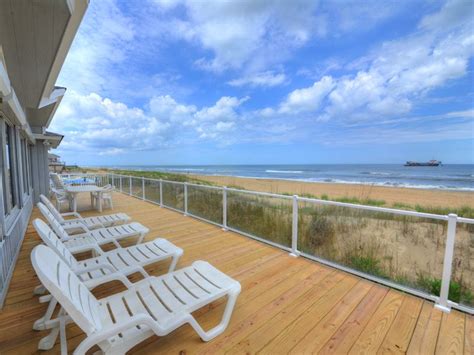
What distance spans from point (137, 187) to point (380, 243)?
834 cm

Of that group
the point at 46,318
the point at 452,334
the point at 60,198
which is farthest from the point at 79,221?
the point at 452,334

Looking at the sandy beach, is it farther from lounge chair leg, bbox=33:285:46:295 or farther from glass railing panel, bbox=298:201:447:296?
lounge chair leg, bbox=33:285:46:295

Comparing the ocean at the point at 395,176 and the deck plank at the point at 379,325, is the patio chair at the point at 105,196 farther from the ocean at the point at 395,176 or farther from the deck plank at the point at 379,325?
the ocean at the point at 395,176

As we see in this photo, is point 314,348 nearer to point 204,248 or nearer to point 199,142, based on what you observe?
point 204,248

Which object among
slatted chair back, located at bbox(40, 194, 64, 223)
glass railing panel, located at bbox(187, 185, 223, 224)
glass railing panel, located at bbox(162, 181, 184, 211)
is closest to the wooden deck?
slatted chair back, located at bbox(40, 194, 64, 223)

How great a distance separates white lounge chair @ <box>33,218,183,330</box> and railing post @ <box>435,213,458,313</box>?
2.80 metres

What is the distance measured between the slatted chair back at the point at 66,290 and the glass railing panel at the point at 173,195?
447cm

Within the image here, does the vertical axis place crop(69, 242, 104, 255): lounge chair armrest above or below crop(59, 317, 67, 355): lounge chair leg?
above

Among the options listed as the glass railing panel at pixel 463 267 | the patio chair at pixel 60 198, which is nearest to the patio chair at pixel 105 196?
the patio chair at pixel 60 198

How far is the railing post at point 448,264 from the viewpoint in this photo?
6.99 feet

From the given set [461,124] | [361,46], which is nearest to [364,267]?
[361,46]

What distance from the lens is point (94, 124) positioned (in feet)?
79.5

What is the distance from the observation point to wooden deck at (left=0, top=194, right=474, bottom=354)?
1.70 metres

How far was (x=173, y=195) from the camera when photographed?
21.5 ft
